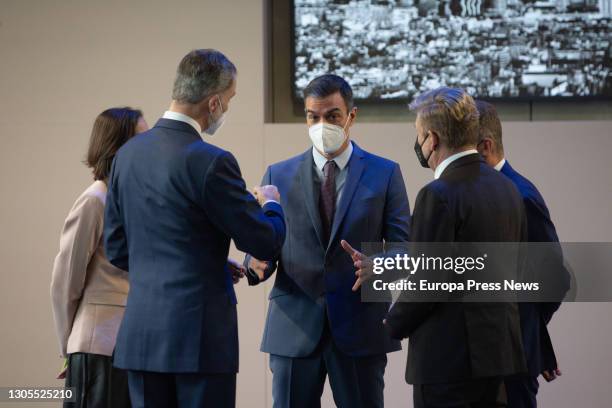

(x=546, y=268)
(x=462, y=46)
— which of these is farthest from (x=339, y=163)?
(x=462, y=46)

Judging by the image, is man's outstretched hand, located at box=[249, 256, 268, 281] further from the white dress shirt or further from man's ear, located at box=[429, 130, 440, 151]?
man's ear, located at box=[429, 130, 440, 151]

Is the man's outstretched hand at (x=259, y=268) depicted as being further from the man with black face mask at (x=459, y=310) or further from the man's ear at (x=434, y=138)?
the man's ear at (x=434, y=138)

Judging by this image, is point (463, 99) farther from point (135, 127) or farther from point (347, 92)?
point (135, 127)

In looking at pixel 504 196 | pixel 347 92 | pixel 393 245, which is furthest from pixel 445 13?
pixel 504 196

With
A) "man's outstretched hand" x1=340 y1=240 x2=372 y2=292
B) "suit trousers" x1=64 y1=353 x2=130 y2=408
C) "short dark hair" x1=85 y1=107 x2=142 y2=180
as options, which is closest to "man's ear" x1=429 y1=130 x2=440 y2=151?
"man's outstretched hand" x1=340 y1=240 x2=372 y2=292

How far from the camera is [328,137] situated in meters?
3.04

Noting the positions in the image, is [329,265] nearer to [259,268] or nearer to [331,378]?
[259,268]

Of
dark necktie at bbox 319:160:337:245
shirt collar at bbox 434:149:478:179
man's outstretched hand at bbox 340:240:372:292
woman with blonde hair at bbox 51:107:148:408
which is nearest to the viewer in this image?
shirt collar at bbox 434:149:478:179

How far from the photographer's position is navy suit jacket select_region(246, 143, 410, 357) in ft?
9.39

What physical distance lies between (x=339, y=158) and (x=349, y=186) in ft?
0.48

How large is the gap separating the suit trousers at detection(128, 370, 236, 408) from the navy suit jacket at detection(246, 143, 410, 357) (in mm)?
517

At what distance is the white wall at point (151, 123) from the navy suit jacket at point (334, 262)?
185 cm

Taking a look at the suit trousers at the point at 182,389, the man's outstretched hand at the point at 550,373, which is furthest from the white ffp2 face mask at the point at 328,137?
the man's outstretched hand at the point at 550,373

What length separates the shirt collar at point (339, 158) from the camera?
3066mm
